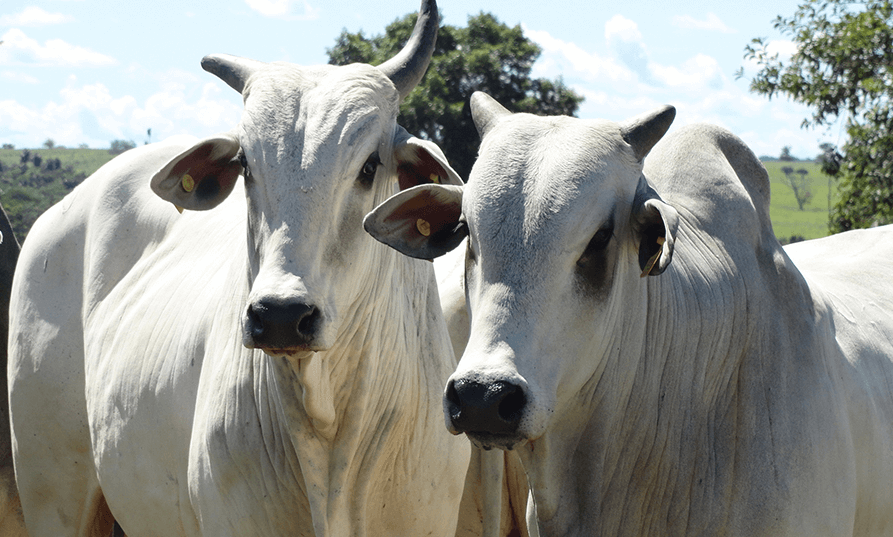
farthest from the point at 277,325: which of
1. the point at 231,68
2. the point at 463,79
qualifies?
the point at 463,79

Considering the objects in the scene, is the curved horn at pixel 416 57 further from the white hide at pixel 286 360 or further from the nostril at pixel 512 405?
the nostril at pixel 512 405

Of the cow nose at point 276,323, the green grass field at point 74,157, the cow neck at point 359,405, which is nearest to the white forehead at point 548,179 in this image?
the cow nose at point 276,323

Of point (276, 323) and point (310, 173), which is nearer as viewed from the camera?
point (276, 323)

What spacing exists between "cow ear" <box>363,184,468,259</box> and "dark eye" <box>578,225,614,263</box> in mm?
501

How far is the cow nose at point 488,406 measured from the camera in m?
2.47

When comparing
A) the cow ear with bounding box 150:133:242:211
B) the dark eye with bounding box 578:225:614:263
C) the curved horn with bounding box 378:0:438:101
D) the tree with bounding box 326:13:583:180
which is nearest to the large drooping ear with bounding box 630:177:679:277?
the dark eye with bounding box 578:225:614:263

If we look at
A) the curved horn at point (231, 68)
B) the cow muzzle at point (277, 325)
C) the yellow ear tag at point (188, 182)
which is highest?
the curved horn at point (231, 68)

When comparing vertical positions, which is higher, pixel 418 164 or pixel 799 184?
pixel 799 184

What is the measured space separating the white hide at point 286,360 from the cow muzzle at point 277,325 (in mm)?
62

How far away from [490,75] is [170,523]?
24761mm

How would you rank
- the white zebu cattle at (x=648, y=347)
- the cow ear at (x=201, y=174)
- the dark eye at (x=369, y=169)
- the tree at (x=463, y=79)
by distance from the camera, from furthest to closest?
the tree at (x=463, y=79)
the cow ear at (x=201, y=174)
the dark eye at (x=369, y=169)
the white zebu cattle at (x=648, y=347)

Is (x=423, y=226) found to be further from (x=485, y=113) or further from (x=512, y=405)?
(x=512, y=405)

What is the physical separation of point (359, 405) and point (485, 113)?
56.4 inches

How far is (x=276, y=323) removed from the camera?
3281mm
